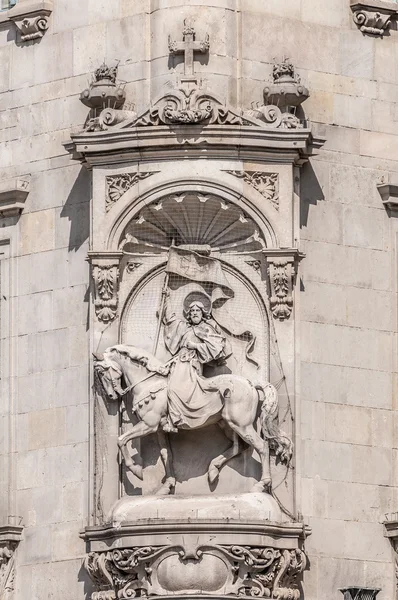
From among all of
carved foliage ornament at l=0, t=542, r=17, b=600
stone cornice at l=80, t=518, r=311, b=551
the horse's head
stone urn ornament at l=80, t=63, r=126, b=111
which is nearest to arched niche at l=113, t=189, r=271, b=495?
the horse's head

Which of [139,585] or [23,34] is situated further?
[23,34]

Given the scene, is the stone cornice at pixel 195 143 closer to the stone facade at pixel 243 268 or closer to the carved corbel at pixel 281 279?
the stone facade at pixel 243 268

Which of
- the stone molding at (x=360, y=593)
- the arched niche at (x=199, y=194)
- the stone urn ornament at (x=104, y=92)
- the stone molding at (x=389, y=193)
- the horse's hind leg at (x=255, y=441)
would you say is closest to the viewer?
the stone molding at (x=360, y=593)

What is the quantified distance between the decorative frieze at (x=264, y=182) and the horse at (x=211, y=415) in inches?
75.4

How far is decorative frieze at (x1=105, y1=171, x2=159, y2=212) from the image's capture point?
29.5 m

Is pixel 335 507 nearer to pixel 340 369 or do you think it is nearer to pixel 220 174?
pixel 340 369

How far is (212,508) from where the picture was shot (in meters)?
28.7

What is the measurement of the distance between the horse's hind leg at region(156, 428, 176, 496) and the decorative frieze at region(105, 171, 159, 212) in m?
2.46

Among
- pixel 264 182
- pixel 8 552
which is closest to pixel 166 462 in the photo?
pixel 8 552

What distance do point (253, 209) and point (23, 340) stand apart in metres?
3.02

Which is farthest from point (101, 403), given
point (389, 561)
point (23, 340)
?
point (389, 561)

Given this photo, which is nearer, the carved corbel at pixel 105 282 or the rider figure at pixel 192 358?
the rider figure at pixel 192 358

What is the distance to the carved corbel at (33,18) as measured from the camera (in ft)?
101

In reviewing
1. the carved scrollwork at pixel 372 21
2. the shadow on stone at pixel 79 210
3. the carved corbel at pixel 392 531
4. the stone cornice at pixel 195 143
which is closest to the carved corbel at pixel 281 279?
the stone cornice at pixel 195 143
